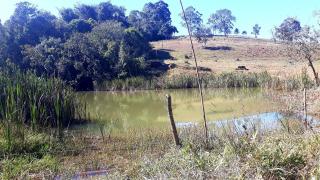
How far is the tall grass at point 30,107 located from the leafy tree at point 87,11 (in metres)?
47.9

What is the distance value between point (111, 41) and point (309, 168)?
120 ft

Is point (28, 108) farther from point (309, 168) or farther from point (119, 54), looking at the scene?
point (119, 54)

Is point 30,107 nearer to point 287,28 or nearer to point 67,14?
point 287,28

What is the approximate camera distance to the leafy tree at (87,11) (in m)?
61.0

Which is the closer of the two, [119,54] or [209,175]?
[209,175]

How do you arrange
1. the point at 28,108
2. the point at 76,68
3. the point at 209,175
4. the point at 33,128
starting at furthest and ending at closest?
the point at 76,68
the point at 28,108
the point at 33,128
the point at 209,175

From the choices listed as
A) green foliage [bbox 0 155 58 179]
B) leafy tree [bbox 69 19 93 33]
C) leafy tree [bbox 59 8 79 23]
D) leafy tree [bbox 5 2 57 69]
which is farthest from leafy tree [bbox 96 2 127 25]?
green foliage [bbox 0 155 58 179]

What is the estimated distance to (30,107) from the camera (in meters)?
11.0

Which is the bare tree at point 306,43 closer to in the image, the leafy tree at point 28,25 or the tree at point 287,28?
the tree at point 287,28

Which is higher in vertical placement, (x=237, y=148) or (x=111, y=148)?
(x=237, y=148)

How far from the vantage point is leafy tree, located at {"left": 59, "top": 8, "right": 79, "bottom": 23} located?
54.0 meters

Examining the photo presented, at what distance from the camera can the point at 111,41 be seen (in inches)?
1592

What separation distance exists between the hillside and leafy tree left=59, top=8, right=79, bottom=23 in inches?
429

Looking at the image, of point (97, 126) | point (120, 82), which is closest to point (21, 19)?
point (120, 82)
